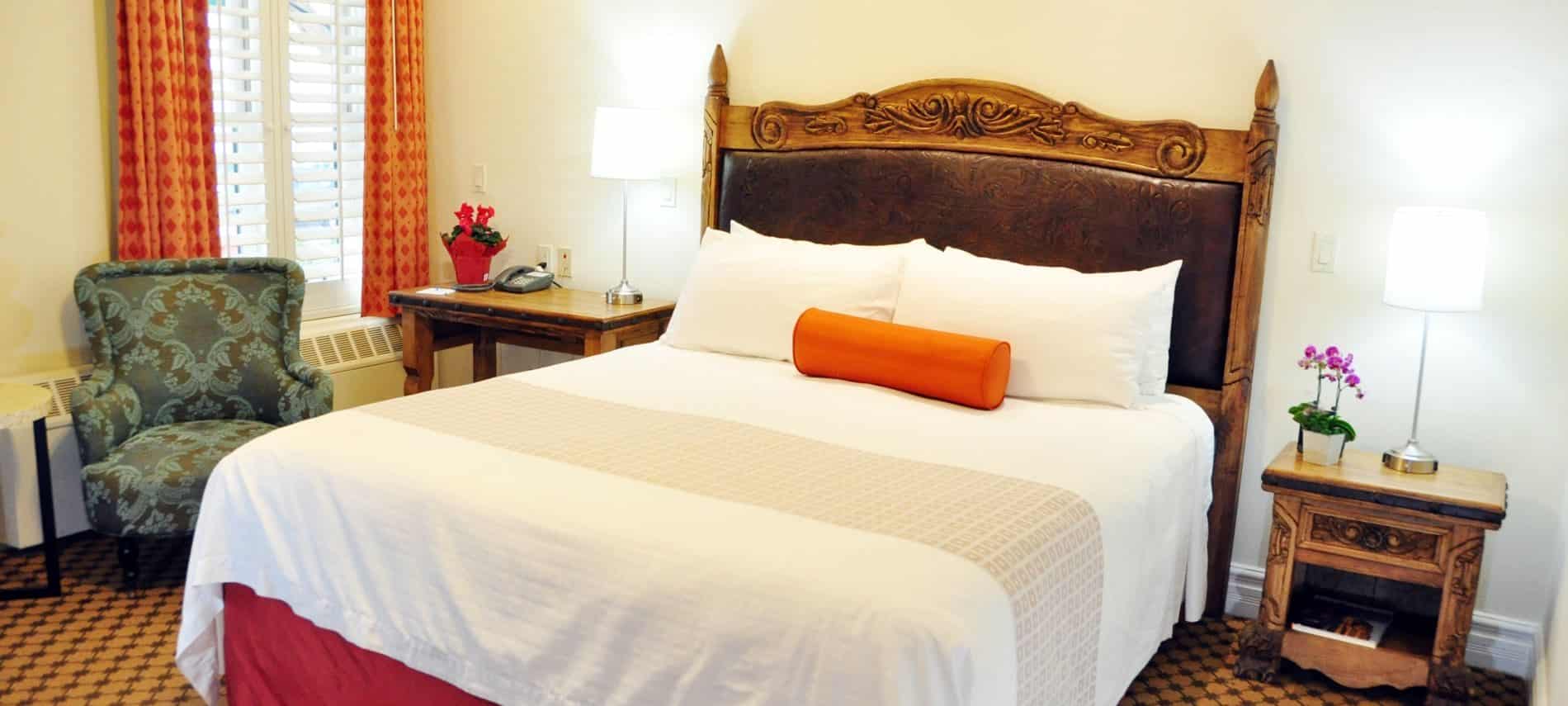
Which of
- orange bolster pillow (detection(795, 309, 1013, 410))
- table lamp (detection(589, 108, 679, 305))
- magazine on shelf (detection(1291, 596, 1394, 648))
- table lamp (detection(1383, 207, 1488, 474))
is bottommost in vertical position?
magazine on shelf (detection(1291, 596, 1394, 648))

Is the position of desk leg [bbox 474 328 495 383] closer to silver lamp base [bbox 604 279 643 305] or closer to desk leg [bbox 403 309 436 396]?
desk leg [bbox 403 309 436 396]

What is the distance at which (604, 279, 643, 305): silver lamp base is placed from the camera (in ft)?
14.1

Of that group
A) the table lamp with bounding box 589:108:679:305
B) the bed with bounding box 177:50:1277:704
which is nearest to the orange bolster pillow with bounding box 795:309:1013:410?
the bed with bounding box 177:50:1277:704

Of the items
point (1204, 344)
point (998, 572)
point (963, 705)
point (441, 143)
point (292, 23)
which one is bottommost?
point (963, 705)

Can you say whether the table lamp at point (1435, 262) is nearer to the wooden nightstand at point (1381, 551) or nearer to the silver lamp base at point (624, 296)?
the wooden nightstand at point (1381, 551)

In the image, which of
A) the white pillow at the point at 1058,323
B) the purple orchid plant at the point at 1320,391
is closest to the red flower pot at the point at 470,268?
the white pillow at the point at 1058,323

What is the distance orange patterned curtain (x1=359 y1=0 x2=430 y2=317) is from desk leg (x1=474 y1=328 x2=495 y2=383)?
35 cm

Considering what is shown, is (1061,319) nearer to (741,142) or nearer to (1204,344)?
(1204,344)

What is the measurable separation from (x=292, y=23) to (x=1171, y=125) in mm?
2974

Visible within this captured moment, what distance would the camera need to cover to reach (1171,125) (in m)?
3.42

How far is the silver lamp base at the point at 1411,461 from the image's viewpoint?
9.86 feet

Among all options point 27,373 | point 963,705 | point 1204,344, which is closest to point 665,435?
point 963,705

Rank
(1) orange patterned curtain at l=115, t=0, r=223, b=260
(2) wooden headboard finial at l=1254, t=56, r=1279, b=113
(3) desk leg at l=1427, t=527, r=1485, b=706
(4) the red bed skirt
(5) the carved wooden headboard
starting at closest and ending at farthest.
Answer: (4) the red bed skirt
(3) desk leg at l=1427, t=527, r=1485, b=706
(2) wooden headboard finial at l=1254, t=56, r=1279, b=113
(5) the carved wooden headboard
(1) orange patterned curtain at l=115, t=0, r=223, b=260

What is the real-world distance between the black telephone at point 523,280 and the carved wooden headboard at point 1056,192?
2.90ft
